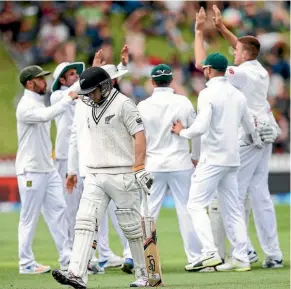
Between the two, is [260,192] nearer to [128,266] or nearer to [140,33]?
[128,266]

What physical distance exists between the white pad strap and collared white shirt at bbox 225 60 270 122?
2.64 metres

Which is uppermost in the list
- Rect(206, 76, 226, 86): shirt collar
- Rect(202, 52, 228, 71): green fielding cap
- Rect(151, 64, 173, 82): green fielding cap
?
Rect(202, 52, 228, 71): green fielding cap

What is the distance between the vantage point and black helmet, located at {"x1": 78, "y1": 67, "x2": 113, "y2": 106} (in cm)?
938

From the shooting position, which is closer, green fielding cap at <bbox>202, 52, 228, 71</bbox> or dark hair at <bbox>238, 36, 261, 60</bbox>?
green fielding cap at <bbox>202, 52, 228, 71</bbox>

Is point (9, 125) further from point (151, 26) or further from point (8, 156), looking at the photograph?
point (151, 26)

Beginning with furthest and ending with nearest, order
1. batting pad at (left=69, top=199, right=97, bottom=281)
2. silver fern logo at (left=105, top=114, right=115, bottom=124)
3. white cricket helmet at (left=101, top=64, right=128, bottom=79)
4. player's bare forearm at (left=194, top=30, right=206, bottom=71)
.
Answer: player's bare forearm at (left=194, top=30, right=206, bottom=71) < white cricket helmet at (left=101, top=64, right=128, bottom=79) < silver fern logo at (left=105, top=114, right=115, bottom=124) < batting pad at (left=69, top=199, right=97, bottom=281)


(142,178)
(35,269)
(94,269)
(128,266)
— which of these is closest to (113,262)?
(94,269)

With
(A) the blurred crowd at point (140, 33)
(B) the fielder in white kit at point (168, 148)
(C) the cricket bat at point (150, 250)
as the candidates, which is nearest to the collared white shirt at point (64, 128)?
(B) the fielder in white kit at point (168, 148)

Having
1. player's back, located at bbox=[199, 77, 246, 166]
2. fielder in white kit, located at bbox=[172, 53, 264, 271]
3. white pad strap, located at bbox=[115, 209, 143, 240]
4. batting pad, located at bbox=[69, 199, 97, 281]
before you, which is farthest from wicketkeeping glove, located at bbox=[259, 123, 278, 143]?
batting pad, located at bbox=[69, 199, 97, 281]

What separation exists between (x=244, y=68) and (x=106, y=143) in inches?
110

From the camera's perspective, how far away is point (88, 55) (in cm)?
2491

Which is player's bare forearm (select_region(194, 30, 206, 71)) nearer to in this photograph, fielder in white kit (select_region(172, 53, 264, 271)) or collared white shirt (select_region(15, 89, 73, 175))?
fielder in white kit (select_region(172, 53, 264, 271))

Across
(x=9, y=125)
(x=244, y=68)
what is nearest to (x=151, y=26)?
(x=9, y=125)

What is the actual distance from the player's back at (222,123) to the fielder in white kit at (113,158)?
67.4 inches
